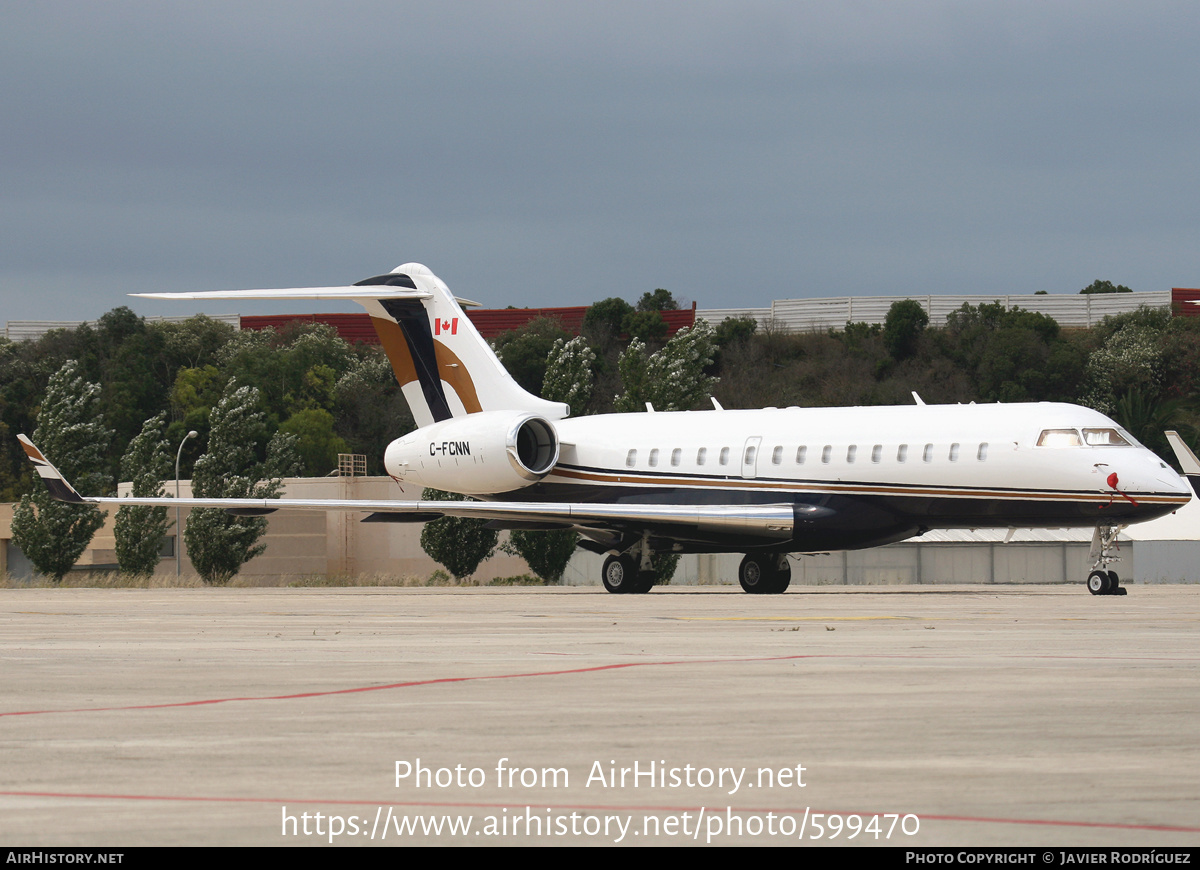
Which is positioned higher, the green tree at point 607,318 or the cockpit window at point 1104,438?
the green tree at point 607,318

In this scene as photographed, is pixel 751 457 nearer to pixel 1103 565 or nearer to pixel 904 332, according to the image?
pixel 1103 565

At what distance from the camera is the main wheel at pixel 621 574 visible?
32469mm

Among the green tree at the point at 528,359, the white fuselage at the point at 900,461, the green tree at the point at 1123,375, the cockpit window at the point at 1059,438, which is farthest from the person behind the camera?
the green tree at the point at 1123,375

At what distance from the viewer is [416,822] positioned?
18.9 feet

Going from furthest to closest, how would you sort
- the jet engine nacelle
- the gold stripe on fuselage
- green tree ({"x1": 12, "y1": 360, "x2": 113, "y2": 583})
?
green tree ({"x1": 12, "y1": 360, "x2": 113, "y2": 583}) → the jet engine nacelle → the gold stripe on fuselage

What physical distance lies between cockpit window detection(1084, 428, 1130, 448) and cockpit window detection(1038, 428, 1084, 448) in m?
0.20

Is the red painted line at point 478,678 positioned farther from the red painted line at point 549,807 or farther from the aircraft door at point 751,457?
the aircraft door at point 751,457

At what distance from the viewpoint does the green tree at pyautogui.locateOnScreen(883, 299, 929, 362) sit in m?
93.9

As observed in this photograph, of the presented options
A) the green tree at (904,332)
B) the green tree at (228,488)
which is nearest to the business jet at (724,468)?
the green tree at (228,488)

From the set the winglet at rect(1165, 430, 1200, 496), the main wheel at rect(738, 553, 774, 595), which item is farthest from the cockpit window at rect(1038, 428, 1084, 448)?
the winglet at rect(1165, 430, 1200, 496)

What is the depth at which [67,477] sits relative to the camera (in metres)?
51.6

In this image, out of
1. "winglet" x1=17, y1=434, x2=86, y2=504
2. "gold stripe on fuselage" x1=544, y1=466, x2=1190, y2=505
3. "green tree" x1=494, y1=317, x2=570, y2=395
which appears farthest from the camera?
"green tree" x1=494, y1=317, x2=570, y2=395

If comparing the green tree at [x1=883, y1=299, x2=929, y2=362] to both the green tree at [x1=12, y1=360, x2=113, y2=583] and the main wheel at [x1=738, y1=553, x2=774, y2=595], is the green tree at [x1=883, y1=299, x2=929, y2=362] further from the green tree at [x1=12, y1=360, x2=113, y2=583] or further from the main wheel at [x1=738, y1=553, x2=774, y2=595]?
the main wheel at [x1=738, y1=553, x2=774, y2=595]

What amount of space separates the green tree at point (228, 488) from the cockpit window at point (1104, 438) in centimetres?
3125
